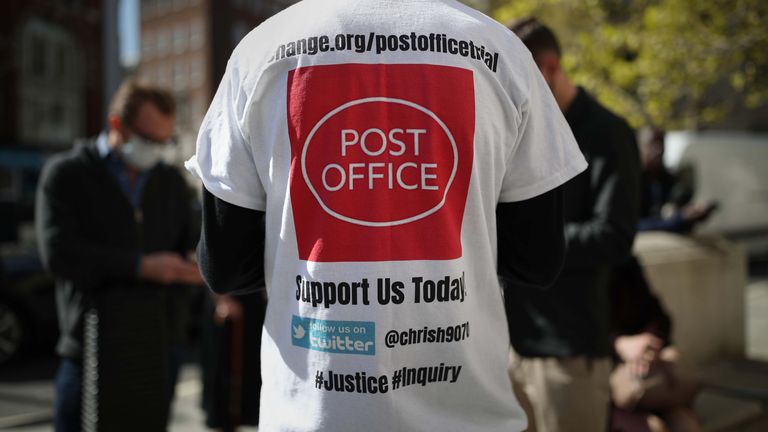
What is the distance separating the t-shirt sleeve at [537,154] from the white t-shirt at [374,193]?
0.03 meters

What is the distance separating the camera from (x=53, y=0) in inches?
1093

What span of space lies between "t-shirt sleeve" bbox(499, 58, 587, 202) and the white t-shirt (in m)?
0.03

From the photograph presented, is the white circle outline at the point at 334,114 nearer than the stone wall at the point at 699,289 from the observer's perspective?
Yes

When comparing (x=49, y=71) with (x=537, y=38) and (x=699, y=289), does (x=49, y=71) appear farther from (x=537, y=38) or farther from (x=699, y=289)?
(x=537, y=38)

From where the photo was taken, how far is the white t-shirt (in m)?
1.30

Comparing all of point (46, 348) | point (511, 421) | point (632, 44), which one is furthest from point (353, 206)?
point (632, 44)

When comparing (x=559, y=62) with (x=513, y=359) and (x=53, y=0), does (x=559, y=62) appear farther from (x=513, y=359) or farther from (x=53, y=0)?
(x=53, y=0)

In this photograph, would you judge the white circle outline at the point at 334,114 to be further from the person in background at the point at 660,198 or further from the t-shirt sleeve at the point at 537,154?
the person in background at the point at 660,198

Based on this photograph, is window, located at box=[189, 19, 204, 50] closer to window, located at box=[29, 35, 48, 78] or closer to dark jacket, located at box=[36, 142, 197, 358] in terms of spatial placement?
window, located at box=[29, 35, 48, 78]

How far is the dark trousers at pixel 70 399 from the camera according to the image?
9.18ft

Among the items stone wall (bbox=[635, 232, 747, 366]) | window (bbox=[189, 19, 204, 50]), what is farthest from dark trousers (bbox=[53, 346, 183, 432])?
window (bbox=[189, 19, 204, 50])

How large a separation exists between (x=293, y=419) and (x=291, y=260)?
28 centimetres

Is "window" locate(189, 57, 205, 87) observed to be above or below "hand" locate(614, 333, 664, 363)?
above

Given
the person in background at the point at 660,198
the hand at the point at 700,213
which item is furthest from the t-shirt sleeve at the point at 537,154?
the hand at the point at 700,213
